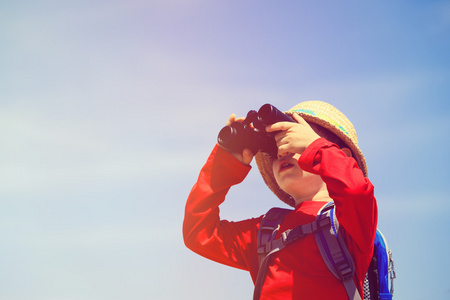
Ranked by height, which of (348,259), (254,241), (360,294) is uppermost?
(254,241)

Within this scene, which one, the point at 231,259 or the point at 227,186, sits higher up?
the point at 227,186

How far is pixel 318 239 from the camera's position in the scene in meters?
2.57

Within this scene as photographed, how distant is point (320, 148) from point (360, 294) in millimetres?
852

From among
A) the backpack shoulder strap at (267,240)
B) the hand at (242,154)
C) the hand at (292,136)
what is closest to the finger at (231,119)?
the hand at (242,154)

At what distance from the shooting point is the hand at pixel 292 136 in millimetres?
2611

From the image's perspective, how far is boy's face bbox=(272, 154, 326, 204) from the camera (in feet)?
9.59

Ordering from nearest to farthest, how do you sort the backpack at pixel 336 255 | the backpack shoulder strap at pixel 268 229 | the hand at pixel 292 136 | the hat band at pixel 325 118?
the backpack at pixel 336 255 < the hand at pixel 292 136 < the backpack shoulder strap at pixel 268 229 < the hat band at pixel 325 118

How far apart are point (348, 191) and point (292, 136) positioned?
0.50 metres

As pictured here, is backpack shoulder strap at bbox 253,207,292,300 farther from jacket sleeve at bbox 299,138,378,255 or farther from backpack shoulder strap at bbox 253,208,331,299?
jacket sleeve at bbox 299,138,378,255

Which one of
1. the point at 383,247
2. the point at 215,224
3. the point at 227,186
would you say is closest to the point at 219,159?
the point at 227,186

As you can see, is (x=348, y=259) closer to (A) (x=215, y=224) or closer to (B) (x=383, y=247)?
(B) (x=383, y=247)

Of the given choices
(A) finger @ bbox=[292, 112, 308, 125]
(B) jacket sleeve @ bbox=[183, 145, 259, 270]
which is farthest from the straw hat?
(B) jacket sleeve @ bbox=[183, 145, 259, 270]

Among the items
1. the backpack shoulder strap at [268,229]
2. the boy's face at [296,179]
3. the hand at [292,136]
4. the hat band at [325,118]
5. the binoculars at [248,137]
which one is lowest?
the backpack shoulder strap at [268,229]

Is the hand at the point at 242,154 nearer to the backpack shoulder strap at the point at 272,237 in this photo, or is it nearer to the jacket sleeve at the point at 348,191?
the backpack shoulder strap at the point at 272,237
